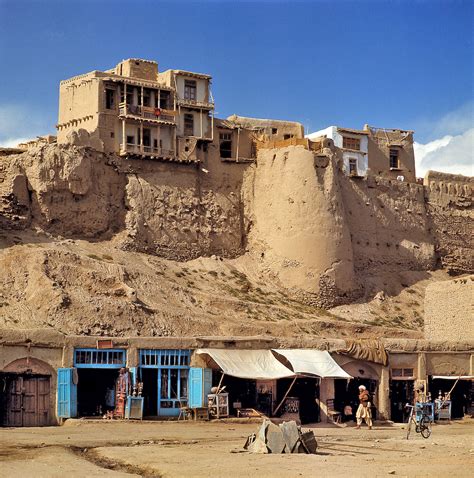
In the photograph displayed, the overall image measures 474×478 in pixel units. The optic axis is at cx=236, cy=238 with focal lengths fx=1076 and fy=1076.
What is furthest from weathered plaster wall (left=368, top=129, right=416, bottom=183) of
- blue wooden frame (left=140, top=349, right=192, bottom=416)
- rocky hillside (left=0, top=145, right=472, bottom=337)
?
blue wooden frame (left=140, top=349, right=192, bottom=416)

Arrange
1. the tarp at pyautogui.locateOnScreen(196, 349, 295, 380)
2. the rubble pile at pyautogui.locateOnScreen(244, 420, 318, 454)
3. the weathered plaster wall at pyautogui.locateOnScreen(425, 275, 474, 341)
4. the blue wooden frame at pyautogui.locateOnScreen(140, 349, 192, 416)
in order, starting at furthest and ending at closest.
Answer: the weathered plaster wall at pyautogui.locateOnScreen(425, 275, 474, 341), the blue wooden frame at pyautogui.locateOnScreen(140, 349, 192, 416), the tarp at pyautogui.locateOnScreen(196, 349, 295, 380), the rubble pile at pyautogui.locateOnScreen(244, 420, 318, 454)

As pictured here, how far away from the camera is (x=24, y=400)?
26.8m

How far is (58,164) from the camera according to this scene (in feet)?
157

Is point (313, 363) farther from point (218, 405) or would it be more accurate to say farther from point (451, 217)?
point (451, 217)

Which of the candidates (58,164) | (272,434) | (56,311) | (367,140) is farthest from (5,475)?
(367,140)

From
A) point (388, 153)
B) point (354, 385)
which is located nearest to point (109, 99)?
point (388, 153)

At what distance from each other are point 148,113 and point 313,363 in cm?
2431

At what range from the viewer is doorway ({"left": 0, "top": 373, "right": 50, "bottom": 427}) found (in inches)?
1044

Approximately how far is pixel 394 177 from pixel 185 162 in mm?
13095

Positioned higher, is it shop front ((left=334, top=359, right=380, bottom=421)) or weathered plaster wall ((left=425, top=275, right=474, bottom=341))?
weathered plaster wall ((left=425, top=275, right=474, bottom=341))

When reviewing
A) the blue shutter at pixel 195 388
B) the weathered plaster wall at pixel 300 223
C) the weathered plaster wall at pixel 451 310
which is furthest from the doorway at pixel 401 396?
the weathered plaster wall at pixel 300 223

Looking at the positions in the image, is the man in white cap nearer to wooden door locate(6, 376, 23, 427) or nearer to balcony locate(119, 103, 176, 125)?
wooden door locate(6, 376, 23, 427)

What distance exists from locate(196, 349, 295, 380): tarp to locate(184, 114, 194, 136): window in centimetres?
2453

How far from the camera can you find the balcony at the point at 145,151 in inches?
1977
